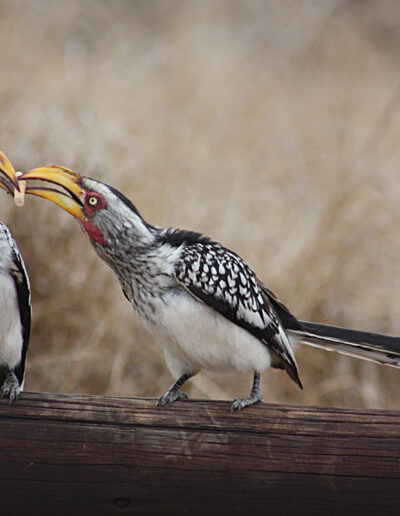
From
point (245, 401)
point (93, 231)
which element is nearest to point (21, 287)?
point (93, 231)

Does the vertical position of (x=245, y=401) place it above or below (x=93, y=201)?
below

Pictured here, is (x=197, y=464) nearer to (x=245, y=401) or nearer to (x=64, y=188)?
(x=245, y=401)

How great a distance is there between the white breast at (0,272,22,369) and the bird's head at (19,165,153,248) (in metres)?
0.28

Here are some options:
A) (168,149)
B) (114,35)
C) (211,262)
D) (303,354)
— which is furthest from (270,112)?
(211,262)

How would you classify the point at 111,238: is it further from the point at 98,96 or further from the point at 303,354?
the point at 98,96

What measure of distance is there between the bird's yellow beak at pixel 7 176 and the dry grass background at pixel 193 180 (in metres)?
1.87

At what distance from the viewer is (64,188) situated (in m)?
2.00

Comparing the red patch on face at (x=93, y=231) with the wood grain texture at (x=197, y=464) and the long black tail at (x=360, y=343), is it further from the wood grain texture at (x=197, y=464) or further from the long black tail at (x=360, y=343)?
the long black tail at (x=360, y=343)

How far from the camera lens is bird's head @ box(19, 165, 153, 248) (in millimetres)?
1983

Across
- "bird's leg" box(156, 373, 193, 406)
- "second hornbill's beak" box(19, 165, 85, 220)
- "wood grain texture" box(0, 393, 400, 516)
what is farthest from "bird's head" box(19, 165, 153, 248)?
"wood grain texture" box(0, 393, 400, 516)

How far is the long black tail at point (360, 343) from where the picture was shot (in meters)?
2.15

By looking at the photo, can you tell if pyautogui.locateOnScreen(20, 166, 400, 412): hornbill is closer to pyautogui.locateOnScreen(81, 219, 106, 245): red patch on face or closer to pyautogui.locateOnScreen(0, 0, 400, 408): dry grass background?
pyautogui.locateOnScreen(81, 219, 106, 245): red patch on face

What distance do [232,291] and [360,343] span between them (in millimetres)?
387

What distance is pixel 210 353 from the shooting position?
2139 millimetres
